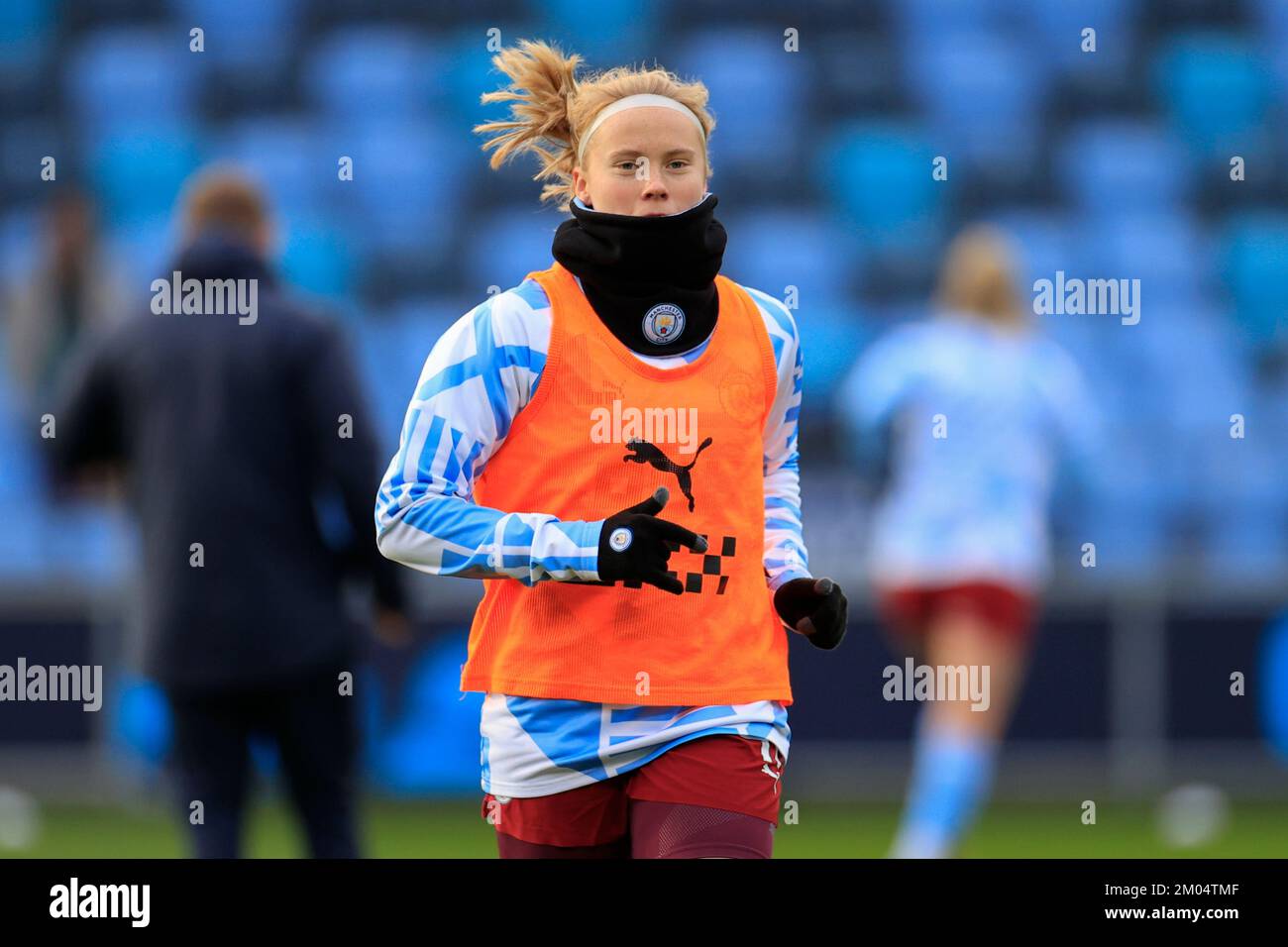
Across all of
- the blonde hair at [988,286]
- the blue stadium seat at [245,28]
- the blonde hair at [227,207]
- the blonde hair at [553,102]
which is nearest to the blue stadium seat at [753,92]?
the blue stadium seat at [245,28]

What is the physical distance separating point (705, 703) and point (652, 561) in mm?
323

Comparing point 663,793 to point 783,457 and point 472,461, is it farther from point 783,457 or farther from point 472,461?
point 783,457

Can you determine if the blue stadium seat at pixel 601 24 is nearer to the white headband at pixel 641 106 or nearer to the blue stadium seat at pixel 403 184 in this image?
the blue stadium seat at pixel 403 184

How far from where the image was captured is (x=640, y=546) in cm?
296

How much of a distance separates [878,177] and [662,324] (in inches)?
362

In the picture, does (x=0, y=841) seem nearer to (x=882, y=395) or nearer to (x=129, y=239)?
(x=882, y=395)

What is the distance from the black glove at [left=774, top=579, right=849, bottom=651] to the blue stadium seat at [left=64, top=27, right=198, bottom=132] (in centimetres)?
972

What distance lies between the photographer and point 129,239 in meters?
11.4

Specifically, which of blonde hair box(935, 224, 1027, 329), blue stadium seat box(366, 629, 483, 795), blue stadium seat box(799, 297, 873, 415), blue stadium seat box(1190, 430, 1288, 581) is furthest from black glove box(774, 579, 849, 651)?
blue stadium seat box(1190, 430, 1288, 581)

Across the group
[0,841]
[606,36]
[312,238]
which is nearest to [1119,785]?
[0,841]

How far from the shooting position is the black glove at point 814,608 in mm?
3289

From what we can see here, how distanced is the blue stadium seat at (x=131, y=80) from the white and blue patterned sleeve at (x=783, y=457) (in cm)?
946

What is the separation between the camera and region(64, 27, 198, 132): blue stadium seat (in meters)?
12.3

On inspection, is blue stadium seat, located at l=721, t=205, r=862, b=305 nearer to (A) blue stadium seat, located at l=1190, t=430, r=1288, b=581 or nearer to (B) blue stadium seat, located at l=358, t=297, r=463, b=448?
(B) blue stadium seat, located at l=358, t=297, r=463, b=448
